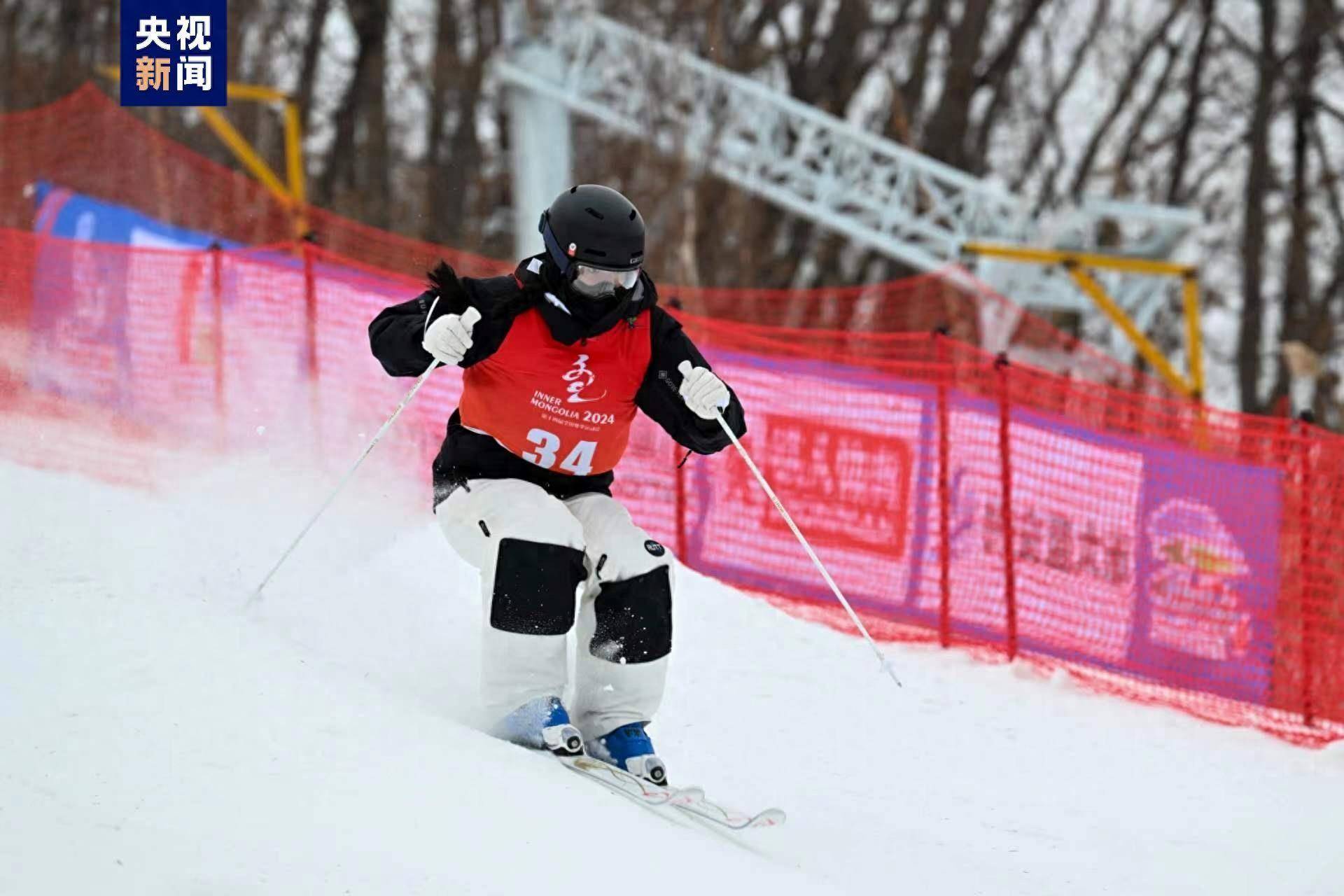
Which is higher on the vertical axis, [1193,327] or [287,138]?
[287,138]

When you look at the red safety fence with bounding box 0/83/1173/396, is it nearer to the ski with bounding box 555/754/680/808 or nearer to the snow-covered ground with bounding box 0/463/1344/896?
the snow-covered ground with bounding box 0/463/1344/896

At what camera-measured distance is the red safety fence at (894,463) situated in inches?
283

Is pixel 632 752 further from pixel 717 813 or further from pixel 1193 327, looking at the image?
pixel 1193 327

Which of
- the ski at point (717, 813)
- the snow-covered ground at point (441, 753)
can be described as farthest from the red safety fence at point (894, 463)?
the ski at point (717, 813)

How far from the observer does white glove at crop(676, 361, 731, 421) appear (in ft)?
15.2

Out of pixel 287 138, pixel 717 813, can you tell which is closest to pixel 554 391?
pixel 717 813

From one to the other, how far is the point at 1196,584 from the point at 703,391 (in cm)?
382

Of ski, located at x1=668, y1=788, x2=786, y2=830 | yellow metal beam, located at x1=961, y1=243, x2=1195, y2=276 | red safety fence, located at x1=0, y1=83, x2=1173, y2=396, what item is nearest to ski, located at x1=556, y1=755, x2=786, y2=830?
ski, located at x1=668, y1=788, x2=786, y2=830

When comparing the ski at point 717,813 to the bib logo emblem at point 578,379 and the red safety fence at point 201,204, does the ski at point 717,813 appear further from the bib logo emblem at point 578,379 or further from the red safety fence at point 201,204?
the red safety fence at point 201,204

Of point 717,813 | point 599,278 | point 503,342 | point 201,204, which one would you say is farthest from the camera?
point 201,204

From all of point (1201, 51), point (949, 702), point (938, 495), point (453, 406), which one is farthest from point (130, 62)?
point (1201, 51)

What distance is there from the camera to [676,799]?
4.09m

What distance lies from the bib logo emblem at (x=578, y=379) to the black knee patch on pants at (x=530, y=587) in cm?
47

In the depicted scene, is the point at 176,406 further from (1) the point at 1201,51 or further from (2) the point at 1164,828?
(1) the point at 1201,51
